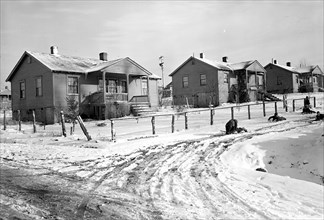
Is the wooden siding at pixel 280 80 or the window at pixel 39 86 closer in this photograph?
the window at pixel 39 86

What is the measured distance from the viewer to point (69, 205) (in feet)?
15.6

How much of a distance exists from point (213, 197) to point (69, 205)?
2.41m

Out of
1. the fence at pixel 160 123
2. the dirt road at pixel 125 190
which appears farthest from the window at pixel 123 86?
the dirt road at pixel 125 190

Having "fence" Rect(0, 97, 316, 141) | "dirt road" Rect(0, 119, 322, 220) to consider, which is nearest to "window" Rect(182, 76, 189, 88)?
"fence" Rect(0, 97, 316, 141)

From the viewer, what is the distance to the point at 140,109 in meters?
26.3

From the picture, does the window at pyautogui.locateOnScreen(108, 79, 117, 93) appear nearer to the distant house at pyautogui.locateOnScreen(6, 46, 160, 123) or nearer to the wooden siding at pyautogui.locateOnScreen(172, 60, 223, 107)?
the distant house at pyautogui.locateOnScreen(6, 46, 160, 123)

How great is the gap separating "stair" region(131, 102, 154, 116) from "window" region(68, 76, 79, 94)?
16.4ft

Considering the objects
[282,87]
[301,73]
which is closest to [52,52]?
[282,87]

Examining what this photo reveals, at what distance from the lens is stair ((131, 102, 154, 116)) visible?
25844 mm

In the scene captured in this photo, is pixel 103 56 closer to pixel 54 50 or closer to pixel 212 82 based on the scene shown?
pixel 54 50

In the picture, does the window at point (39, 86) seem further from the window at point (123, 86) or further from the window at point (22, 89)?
the window at point (123, 86)

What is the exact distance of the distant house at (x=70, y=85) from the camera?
24375 millimetres

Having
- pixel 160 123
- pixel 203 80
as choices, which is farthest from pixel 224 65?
pixel 160 123

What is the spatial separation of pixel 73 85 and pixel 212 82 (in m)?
16.7
